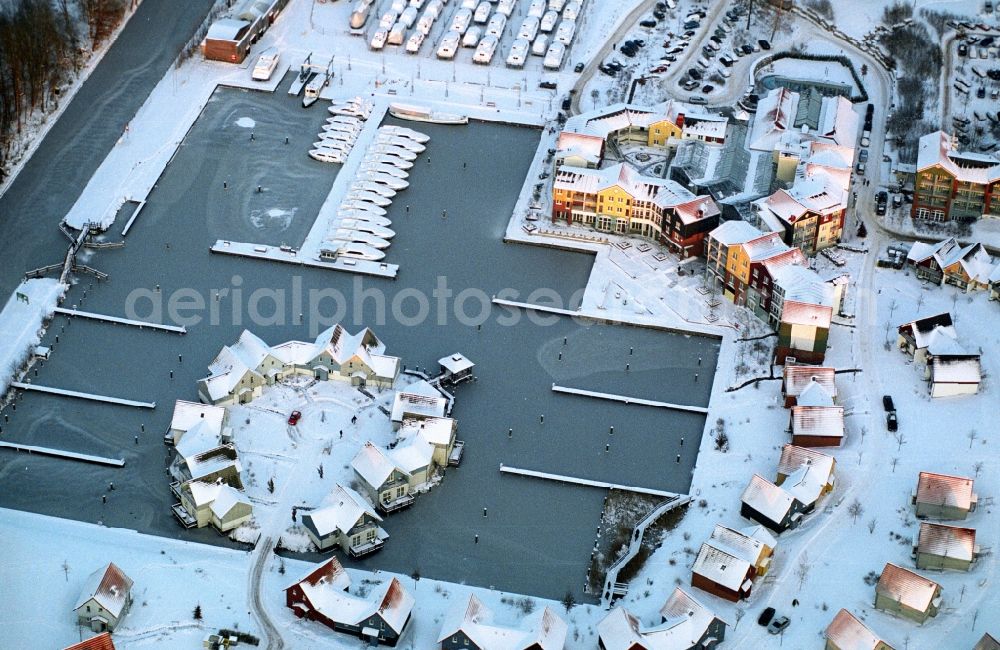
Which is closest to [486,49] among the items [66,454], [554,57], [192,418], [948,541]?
[554,57]

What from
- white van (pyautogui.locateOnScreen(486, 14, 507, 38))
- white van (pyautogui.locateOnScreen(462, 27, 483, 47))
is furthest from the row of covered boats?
white van (pyautogui.locateOnScreen(486, 14, 507, 38))

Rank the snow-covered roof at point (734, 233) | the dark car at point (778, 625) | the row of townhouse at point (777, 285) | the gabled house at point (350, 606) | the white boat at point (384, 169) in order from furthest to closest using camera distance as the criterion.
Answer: the white boat at point (384, 169)
the snow-covered roof at point (734, 233)
the row of townhouse at point (777, 285)
the dark car at point (778, 625)
the gabled house at point (350, 606)

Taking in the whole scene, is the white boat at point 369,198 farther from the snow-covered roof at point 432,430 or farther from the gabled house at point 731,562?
the gabled house at point 731,562

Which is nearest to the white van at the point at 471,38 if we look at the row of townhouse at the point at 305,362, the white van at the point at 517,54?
the white van at the point at 517,54

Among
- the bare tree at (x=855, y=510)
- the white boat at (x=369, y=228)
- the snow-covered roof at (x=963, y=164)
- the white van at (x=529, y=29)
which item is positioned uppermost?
the snow-covered roof at (x=963, y=164)

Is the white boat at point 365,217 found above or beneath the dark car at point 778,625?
above

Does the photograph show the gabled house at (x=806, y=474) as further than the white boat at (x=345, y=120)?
No
